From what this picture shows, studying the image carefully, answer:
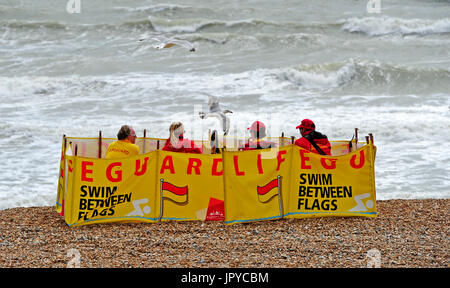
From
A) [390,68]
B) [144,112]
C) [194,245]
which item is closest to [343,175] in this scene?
[194,245]

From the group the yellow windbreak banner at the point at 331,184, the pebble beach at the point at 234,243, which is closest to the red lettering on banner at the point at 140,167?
the pebble beach at the point at 234,243

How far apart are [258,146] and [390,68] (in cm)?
1630

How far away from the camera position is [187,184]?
316 inches

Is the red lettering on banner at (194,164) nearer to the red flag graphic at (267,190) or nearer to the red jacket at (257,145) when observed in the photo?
the red jacket at (257,145)

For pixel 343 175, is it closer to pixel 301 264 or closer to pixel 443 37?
pixel 301 264

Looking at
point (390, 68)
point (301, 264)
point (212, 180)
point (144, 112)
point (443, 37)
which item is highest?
point (443, 37)

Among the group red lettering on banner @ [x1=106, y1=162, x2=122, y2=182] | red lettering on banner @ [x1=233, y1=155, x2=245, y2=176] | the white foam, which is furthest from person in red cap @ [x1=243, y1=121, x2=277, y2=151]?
the white foam

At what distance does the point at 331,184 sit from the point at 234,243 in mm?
1593

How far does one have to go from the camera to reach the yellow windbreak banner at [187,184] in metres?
7.99

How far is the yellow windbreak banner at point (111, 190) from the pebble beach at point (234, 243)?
14 centimetres

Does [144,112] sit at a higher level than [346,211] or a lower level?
higher

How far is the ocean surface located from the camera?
14.4 meters
